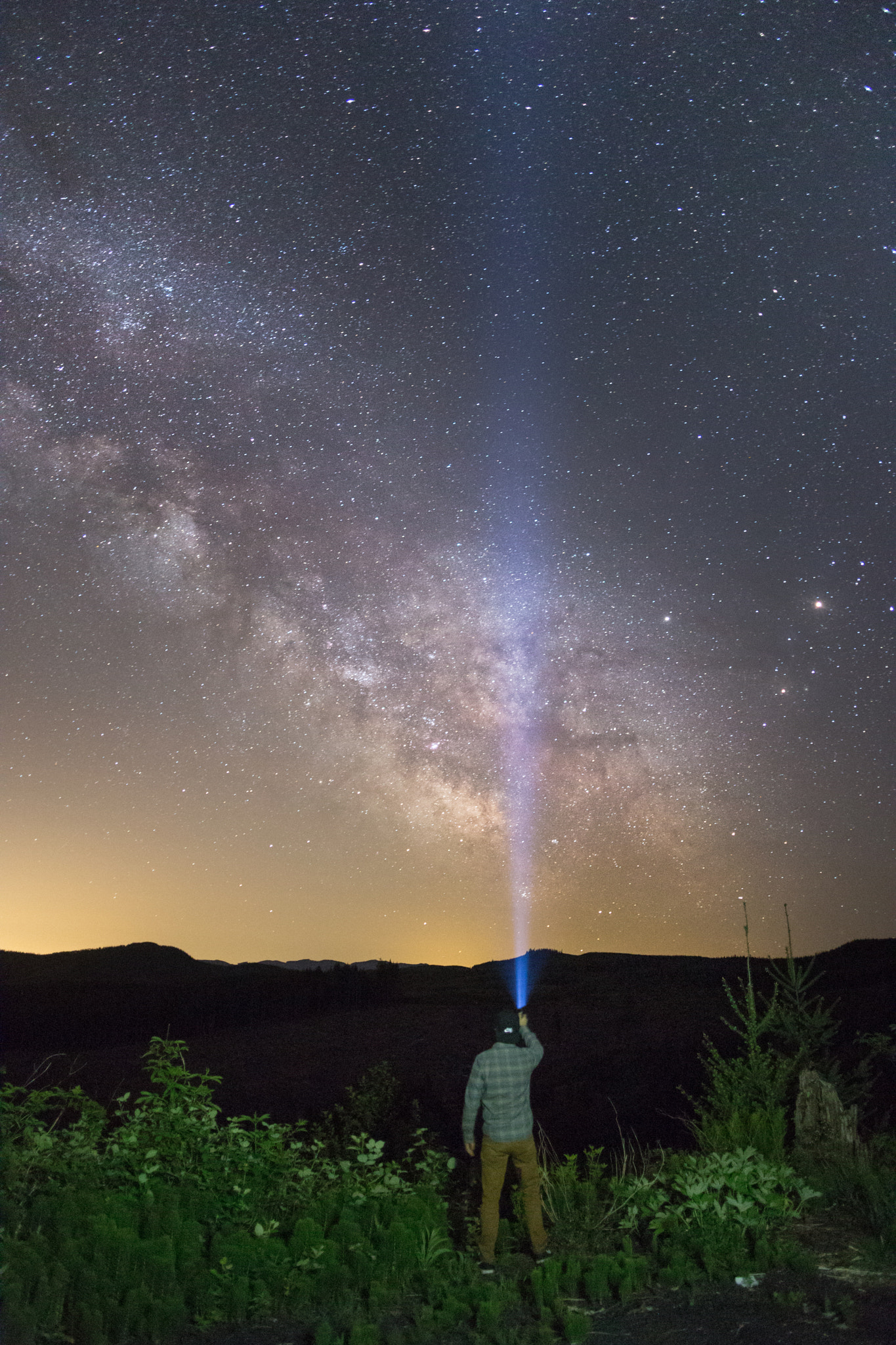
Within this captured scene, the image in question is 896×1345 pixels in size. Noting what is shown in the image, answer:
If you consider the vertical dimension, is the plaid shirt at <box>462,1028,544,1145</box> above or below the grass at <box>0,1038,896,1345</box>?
above

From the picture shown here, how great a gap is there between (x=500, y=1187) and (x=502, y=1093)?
24.4 inches

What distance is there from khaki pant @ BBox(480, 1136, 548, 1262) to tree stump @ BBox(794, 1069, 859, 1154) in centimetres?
361

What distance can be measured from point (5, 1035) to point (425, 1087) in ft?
99.5

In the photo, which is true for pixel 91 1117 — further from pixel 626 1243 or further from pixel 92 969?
pixel 92 969

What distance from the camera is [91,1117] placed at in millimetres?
7445

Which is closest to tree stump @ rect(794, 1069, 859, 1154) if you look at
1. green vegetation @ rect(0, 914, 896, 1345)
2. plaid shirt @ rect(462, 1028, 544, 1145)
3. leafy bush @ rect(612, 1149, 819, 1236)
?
green vegetation @ rect(0, 914, 896, 1345)

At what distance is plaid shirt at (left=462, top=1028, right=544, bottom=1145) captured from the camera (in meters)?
6.65

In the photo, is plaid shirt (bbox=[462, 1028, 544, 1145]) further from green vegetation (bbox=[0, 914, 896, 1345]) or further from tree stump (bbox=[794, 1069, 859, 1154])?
tree stump (bbox=[794, 1069, 859, 1154])

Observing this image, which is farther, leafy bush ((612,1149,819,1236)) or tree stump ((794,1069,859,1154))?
tree stump ((794,1069,859,1154))

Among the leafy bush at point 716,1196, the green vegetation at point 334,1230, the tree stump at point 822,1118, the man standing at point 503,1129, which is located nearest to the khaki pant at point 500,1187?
the man standing at point 503,1129

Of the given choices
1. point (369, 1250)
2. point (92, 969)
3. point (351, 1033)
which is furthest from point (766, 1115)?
Result: point (92, 969)

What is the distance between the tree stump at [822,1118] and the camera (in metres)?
8.92

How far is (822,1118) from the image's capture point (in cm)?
914

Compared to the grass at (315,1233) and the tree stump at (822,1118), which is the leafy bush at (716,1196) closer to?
the grass at (315,1233)
